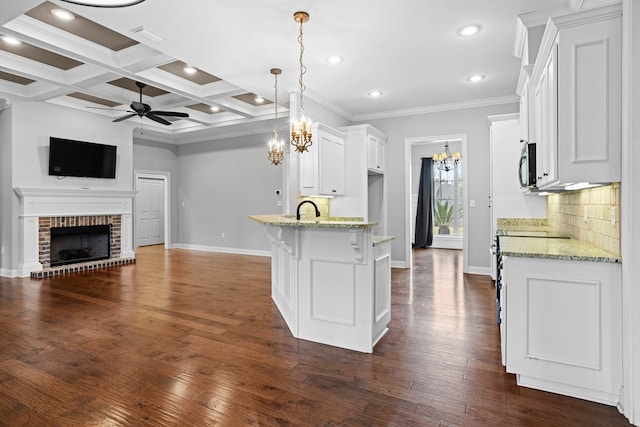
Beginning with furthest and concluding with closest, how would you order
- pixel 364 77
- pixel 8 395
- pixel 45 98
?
pixel 45 98
pixel 364 77
pixel 8 395

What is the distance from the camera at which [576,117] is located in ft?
6.88

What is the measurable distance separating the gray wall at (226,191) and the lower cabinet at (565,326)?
6.12 m

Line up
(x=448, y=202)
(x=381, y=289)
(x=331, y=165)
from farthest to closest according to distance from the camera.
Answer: (x=448, y=202) → (x=331, y=165) → (x=381, y=289)

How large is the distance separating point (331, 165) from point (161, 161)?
5.59 metres

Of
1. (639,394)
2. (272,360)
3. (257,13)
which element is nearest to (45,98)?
(257,13)

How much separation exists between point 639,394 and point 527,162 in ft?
6.10

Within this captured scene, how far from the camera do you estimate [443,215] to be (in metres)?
9.86

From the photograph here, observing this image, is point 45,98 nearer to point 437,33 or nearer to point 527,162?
point 437,33

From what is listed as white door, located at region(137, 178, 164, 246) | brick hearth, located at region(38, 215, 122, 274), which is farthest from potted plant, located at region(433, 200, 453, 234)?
white door, located at region(137, 178, 164, 246)

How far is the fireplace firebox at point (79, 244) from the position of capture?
6488mm

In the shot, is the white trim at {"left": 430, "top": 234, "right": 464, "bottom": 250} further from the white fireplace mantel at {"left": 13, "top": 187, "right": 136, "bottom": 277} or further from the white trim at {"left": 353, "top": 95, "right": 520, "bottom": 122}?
the white fireplace mantel at {"left": 13, "top": 187, "right": 136, "bottom": 277}

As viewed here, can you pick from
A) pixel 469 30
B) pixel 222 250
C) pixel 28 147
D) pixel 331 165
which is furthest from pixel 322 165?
pixel 28 147

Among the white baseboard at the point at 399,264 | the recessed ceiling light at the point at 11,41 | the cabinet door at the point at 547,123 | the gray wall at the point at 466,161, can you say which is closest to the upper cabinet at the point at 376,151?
the gray wall at the point at 466,161

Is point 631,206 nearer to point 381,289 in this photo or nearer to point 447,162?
point 381,289
